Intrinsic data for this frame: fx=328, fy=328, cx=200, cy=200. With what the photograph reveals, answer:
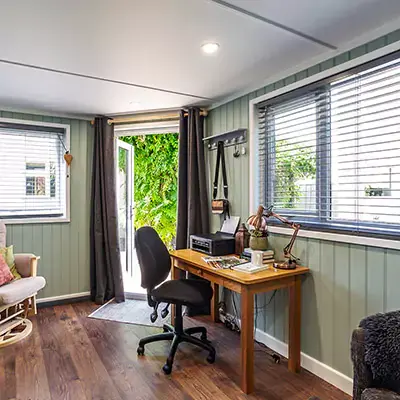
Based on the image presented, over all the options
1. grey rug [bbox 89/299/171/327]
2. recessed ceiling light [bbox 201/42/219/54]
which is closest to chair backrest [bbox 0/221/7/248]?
grey rug [bbox 89/299/171/327]

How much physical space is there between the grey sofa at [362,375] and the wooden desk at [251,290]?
0.80 metres

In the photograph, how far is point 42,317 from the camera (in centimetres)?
344

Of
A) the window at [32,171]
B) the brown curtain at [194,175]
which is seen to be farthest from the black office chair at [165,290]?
the window at [32,171]

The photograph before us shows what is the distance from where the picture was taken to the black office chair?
246 centimetres

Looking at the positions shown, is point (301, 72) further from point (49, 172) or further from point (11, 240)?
point (11, 240)

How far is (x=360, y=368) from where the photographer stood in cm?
134

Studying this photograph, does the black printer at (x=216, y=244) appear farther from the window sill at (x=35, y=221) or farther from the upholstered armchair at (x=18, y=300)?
the window sill at (x=35, y=221)

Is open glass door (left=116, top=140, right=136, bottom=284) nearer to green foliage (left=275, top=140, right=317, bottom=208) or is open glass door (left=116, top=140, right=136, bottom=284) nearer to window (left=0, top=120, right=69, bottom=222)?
window (left=0, top=120, right=69, bottom=222)

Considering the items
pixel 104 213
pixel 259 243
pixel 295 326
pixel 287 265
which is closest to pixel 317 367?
pixel 295 326

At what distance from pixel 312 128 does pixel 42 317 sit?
10.5 feet

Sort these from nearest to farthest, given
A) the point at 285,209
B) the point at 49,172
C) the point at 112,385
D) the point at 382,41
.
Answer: the point at 382,41 → the point at 112,385 → the point at 285,209 → the point at 49,172

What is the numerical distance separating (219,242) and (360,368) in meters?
1.61

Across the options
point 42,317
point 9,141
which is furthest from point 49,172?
point 42,317

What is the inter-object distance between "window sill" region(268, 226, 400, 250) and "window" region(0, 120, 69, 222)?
2629 mm
